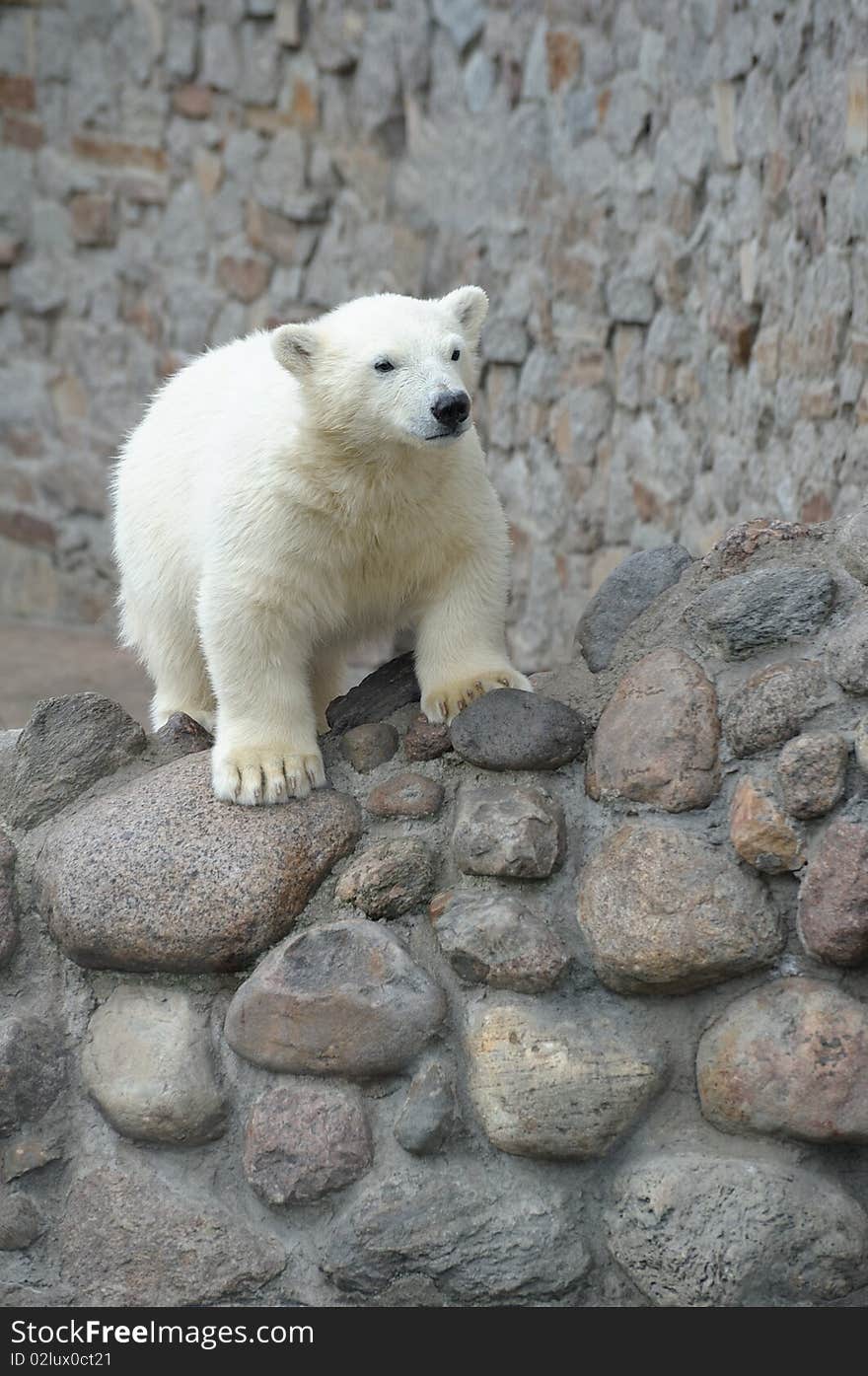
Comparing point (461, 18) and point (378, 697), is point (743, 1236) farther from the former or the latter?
point (461, 18)

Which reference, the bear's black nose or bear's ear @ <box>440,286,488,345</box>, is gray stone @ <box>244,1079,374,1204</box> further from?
bear's ear @ <box>440,286,488,345</box>

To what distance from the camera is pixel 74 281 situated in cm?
812

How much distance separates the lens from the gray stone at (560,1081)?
2301mm

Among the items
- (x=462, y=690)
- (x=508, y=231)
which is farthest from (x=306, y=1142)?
(x=508, y=231)

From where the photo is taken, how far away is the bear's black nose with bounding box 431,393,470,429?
2471 mm

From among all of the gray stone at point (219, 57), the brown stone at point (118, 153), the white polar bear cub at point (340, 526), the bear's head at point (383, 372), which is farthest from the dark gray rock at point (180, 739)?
the brown stone at point (118, 153)

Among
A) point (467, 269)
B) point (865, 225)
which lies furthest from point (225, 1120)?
point (467, 269)

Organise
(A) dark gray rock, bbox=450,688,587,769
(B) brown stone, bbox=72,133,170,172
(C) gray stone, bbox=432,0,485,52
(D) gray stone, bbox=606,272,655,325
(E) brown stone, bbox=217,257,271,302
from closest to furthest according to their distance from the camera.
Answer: (A) dark gray rock, bbox=450,688,587,769 < (D) gray stone, bbox=606,272,655,325 < (C) gray stone, bbox=432,0,485,52 < (E) brown stone, bbox=217,257,271,302 < (B) brown stone, bbox=72,133,170,172

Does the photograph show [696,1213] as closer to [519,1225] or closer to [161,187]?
[519,1225]

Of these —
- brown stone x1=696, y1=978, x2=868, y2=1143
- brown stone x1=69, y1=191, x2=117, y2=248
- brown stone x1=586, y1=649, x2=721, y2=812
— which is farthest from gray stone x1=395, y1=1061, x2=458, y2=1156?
brown stone x1=69, y1=191, x2=117, y2=248

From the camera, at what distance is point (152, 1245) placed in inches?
94.5

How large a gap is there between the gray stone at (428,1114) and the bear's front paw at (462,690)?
2.10 feet

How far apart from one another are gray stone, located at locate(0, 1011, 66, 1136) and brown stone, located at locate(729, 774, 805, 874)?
115cm

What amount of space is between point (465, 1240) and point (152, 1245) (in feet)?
1.61
